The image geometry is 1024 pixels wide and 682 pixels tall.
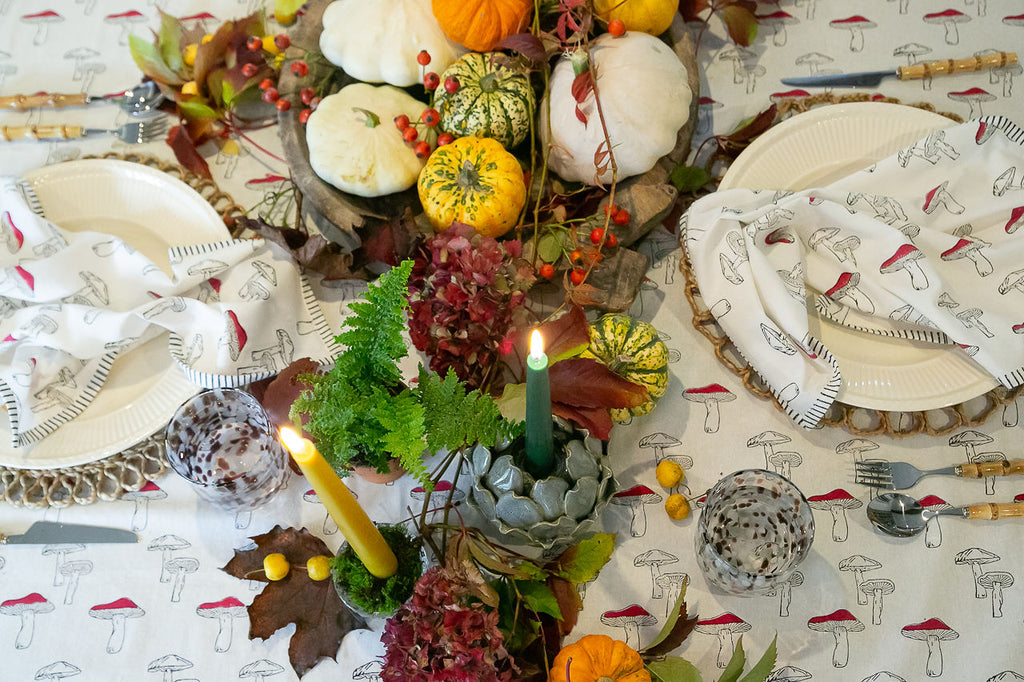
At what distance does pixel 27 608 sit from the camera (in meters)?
0.93

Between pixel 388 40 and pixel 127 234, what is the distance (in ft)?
1.59

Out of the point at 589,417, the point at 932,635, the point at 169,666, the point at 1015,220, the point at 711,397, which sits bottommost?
the point at 169,666

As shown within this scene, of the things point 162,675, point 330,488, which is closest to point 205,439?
point 162,675

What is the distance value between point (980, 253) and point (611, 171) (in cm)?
49

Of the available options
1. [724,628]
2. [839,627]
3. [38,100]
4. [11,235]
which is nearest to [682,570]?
[724,628]

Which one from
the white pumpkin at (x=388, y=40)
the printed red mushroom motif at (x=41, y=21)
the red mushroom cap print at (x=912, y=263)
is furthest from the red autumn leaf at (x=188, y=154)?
the red mushroom cap print at (x=912, y=263)

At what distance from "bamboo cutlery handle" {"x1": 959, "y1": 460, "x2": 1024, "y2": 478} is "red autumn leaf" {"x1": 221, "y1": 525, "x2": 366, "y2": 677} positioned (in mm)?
770

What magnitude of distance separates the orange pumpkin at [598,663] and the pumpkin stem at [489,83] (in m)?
0.71

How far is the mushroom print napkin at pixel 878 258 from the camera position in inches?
36.1

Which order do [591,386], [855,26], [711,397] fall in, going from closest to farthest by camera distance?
[591,386] → [711,397] → [855,26]

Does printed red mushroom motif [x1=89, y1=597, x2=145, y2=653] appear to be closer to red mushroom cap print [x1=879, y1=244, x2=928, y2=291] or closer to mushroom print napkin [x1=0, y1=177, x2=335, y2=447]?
mushroom print napkin [x1=0, y1=177, x2=335, y2=447]

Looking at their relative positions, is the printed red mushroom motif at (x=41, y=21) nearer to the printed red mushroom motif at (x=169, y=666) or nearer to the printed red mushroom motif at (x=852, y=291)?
the printed red mushroom motif at (x=169, y=666)

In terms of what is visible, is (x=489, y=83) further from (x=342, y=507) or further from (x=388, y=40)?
(x=342, y=507)

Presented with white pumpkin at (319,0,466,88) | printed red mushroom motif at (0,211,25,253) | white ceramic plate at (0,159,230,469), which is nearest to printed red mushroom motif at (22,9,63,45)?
white ceramic plate at (0,159,230,469)
